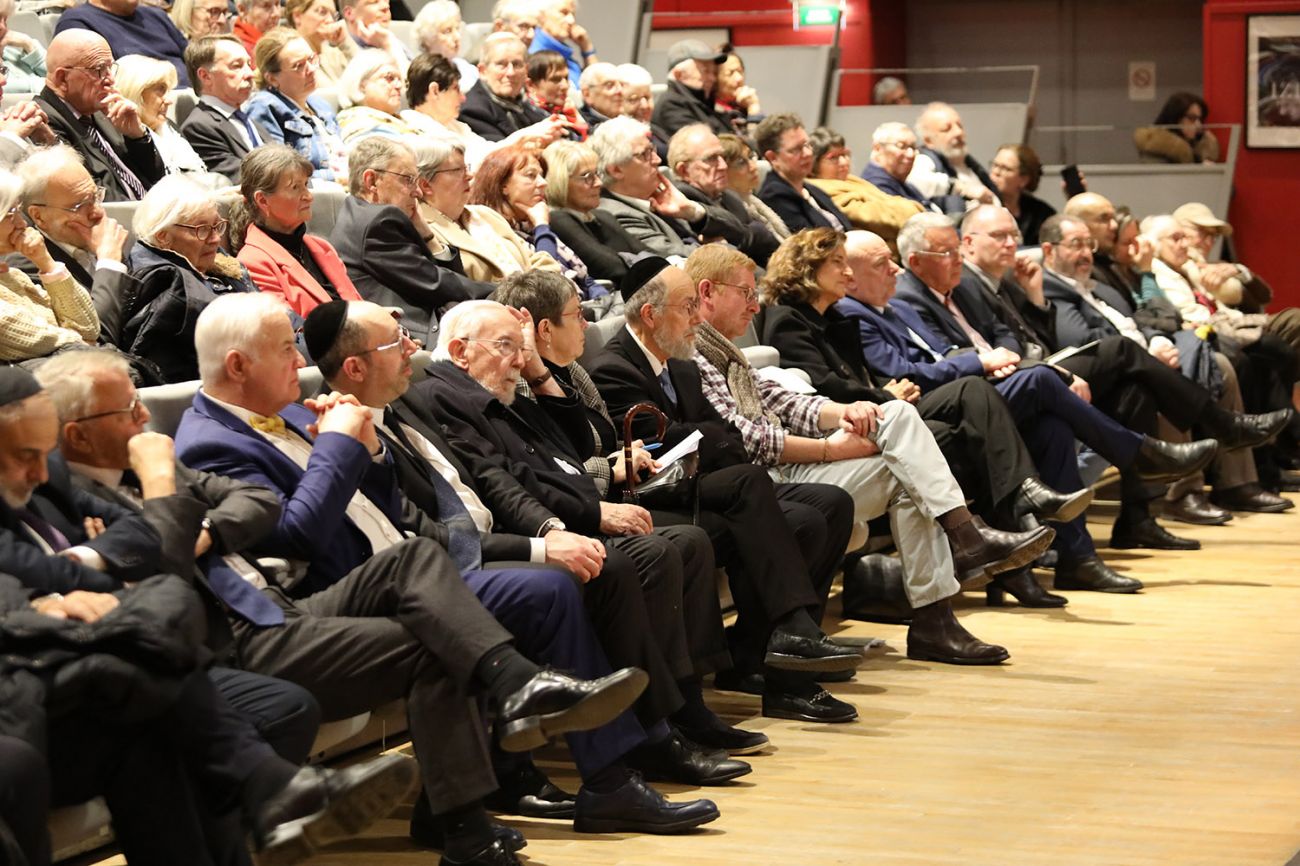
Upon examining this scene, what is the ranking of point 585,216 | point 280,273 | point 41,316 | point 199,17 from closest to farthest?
point 41,316 → point 280,273 → point 585,216 → point 199,17

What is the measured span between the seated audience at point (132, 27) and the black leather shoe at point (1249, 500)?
4276 mm

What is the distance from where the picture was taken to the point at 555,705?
3.12 meters

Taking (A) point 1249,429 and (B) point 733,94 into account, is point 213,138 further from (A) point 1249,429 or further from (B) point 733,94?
(B) point 733,94

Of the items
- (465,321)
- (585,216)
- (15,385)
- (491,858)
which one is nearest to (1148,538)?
(585,216)

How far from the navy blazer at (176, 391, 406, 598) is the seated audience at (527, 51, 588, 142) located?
4.30m

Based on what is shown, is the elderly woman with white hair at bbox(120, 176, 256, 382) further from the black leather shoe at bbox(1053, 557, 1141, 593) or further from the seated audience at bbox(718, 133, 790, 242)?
the seated audience at bbox(718, 133, 790, 242)

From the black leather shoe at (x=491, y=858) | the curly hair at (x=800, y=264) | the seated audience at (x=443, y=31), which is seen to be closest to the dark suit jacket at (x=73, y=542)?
the black leather shoe at (x=491, y=858)

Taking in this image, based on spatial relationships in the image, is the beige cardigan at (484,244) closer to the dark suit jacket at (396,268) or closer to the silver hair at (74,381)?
the dark suit jacket at (396,268)

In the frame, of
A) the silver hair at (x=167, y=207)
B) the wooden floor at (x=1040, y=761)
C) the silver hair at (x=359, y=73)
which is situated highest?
the silver hair at (x=359, y=73)

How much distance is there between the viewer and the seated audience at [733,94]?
9195 millimetres

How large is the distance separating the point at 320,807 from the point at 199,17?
4472 millimetres

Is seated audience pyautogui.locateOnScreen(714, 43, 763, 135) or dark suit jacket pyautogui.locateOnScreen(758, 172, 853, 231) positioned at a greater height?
seated audience pyautogui.locateOnScreen(714, 43, 763, 135)

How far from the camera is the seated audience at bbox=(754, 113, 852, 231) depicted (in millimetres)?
7711

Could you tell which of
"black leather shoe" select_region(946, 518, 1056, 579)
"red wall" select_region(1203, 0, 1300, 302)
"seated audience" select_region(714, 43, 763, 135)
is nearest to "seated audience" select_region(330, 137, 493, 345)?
"black leather shoe" select_region(946, 518, 1056, 579)
